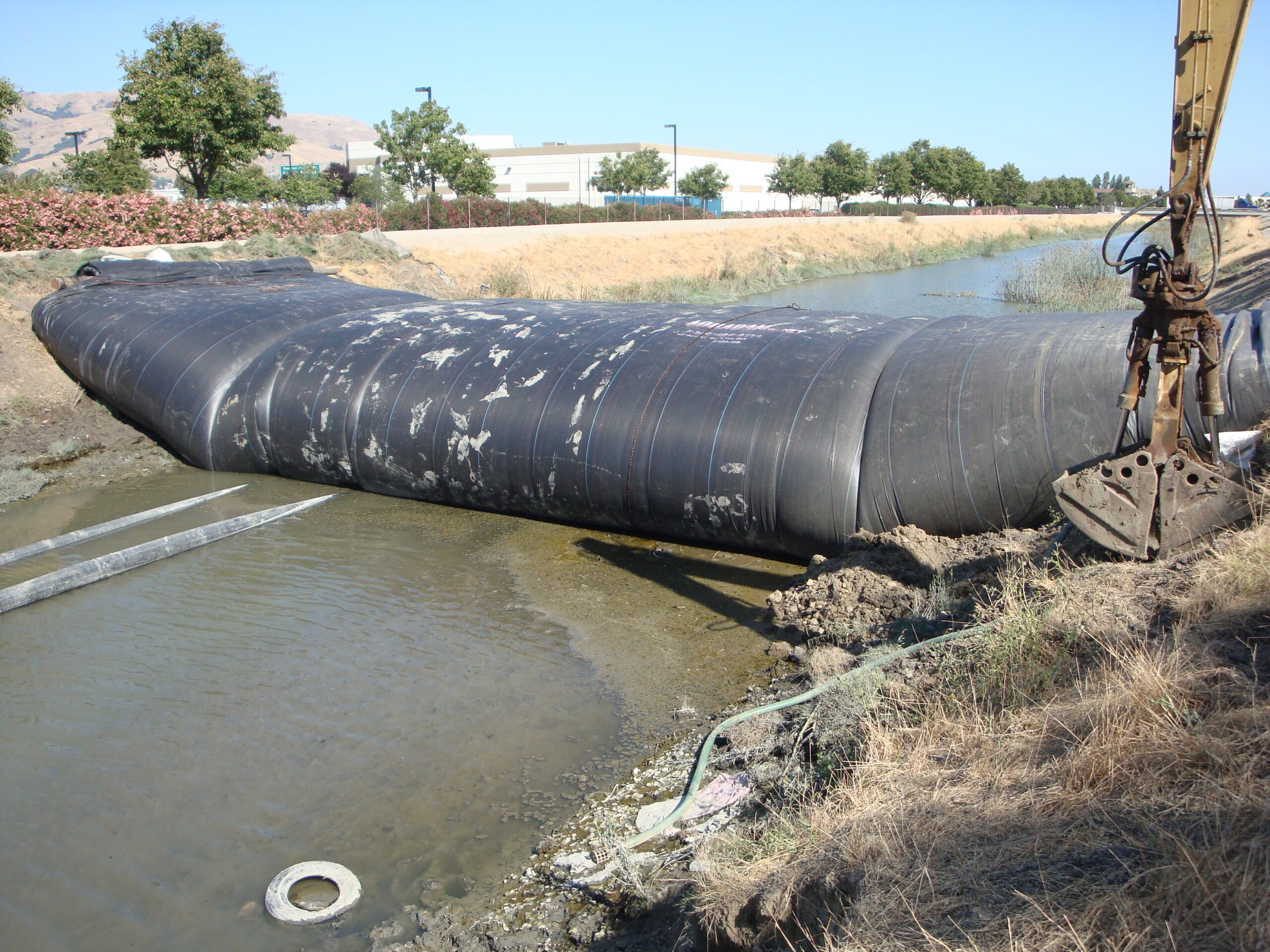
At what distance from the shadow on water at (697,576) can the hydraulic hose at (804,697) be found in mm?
1507

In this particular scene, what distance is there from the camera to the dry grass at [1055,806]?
2229 mm

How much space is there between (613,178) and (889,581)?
60412 millimetres

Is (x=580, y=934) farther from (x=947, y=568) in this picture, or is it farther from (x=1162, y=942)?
(x=947, y=568)

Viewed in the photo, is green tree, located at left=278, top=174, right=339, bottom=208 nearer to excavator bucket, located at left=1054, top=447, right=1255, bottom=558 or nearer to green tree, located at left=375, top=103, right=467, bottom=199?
green tree, located at left=375, top=103, right=467, bottom=199

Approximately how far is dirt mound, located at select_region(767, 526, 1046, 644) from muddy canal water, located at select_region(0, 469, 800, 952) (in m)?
0.41

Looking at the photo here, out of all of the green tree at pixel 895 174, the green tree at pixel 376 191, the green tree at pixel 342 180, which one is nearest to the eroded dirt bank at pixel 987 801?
the green tree at pixel 376 191

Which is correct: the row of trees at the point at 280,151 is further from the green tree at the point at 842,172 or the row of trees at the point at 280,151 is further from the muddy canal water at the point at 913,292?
the muddy canal water at the point at 913,292

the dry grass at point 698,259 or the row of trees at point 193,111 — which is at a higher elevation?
the row of trees at point 193,111

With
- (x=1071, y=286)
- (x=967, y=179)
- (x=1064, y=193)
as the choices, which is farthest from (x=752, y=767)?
(x=1064, y=193)

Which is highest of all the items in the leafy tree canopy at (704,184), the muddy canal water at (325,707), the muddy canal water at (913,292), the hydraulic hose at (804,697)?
the leafy tree canopy at (704,184)

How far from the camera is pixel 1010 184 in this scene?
317 ft

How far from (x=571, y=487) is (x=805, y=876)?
16.4 feet

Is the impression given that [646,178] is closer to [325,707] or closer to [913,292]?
[913,292]

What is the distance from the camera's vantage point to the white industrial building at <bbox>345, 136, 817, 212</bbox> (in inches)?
3093
